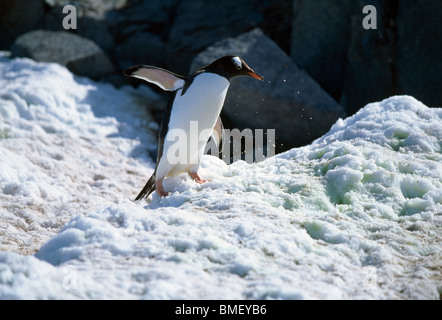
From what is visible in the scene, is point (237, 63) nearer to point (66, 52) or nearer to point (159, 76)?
point (159, 76)

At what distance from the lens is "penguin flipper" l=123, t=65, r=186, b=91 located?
4.47m

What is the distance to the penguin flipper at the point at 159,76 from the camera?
4466mm

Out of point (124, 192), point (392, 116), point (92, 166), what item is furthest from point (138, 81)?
point (392, 116)

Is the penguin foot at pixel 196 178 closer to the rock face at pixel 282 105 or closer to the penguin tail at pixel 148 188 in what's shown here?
the penguin tail at pixel 148 188

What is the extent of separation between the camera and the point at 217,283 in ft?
8.51

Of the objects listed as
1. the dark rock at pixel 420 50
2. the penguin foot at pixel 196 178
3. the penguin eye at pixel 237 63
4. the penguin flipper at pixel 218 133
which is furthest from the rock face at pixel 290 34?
the penguin foot at pixel 196 178

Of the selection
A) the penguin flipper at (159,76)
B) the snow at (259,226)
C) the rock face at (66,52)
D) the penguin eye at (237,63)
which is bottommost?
the snow at (259,226)

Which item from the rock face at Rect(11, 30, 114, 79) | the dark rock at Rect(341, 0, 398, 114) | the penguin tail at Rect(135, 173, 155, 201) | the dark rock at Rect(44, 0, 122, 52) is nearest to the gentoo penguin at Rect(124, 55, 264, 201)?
the penguin tail at Rect(135, 173, 155, 201)

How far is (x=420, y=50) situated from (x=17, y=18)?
647 cm

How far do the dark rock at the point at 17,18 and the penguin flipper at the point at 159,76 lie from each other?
629 centimetres

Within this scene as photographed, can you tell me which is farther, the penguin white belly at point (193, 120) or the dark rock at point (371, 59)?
the dark rock at point (371, 59)

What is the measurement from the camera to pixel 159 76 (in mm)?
4520

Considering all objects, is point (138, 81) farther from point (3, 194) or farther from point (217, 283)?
point (217, 283)

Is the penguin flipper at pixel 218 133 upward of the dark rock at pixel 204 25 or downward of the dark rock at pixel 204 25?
downward
